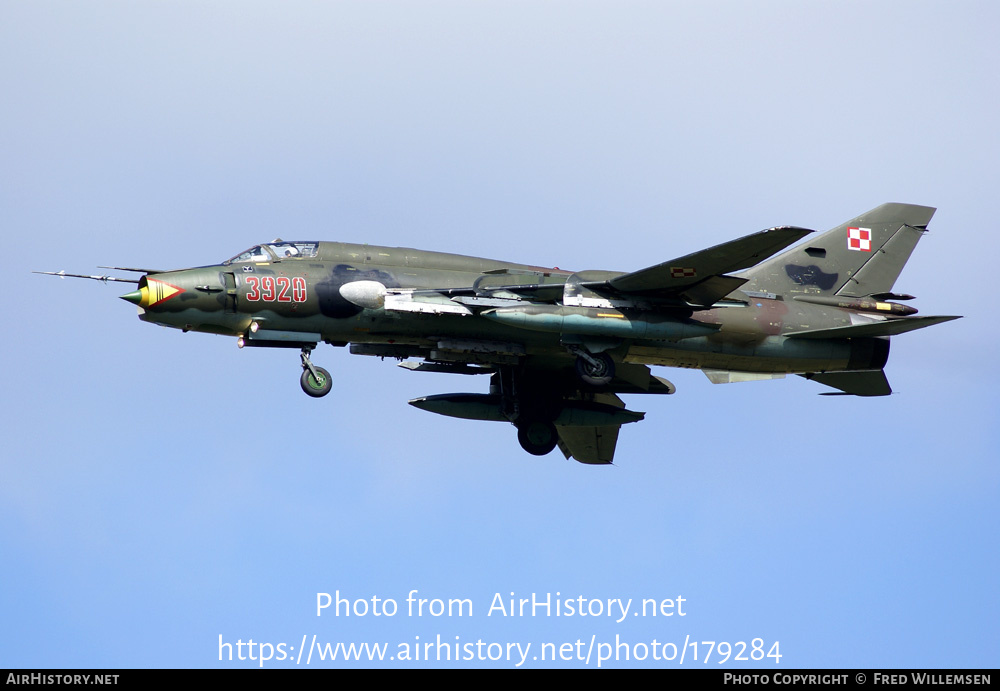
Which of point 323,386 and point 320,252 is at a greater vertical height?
point 320,252

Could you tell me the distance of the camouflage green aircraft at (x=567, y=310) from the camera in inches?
1005

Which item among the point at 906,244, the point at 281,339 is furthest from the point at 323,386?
the point at 906,244

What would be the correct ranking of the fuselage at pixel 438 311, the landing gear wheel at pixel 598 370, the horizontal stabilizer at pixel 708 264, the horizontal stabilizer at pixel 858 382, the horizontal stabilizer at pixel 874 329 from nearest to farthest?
the horizontal stabilizer at pixel 708 264
the fuselage at pixel 438 311
the landing gear wheel at pixel 598 370
the horizontal stabilizer at pixel 874 329
the horizontal stabilizer at pixel 858 382

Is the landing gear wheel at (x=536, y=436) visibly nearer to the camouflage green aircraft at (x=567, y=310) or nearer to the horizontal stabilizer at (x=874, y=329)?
the camouflage green aircraft at (x=567, y=310)

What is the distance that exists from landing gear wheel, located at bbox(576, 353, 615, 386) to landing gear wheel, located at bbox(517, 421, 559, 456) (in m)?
3.75

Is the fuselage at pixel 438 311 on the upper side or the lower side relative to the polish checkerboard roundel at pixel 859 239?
lower

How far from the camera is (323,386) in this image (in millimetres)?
25875

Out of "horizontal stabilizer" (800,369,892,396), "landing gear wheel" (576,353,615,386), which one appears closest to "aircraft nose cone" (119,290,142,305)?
"landing gear wheel" (576,353,615,386)

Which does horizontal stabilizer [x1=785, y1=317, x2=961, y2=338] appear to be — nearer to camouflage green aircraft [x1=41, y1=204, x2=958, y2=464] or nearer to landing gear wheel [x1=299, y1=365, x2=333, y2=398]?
camouflage green aircraft [x1=41, y1=204, x2=958, y2=464]

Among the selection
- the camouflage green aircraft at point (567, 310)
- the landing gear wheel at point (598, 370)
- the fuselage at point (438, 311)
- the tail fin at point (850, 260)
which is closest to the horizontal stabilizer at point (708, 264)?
the camouflage green aircraft at point (567, 310)

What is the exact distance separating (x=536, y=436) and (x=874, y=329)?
25.5 ft
